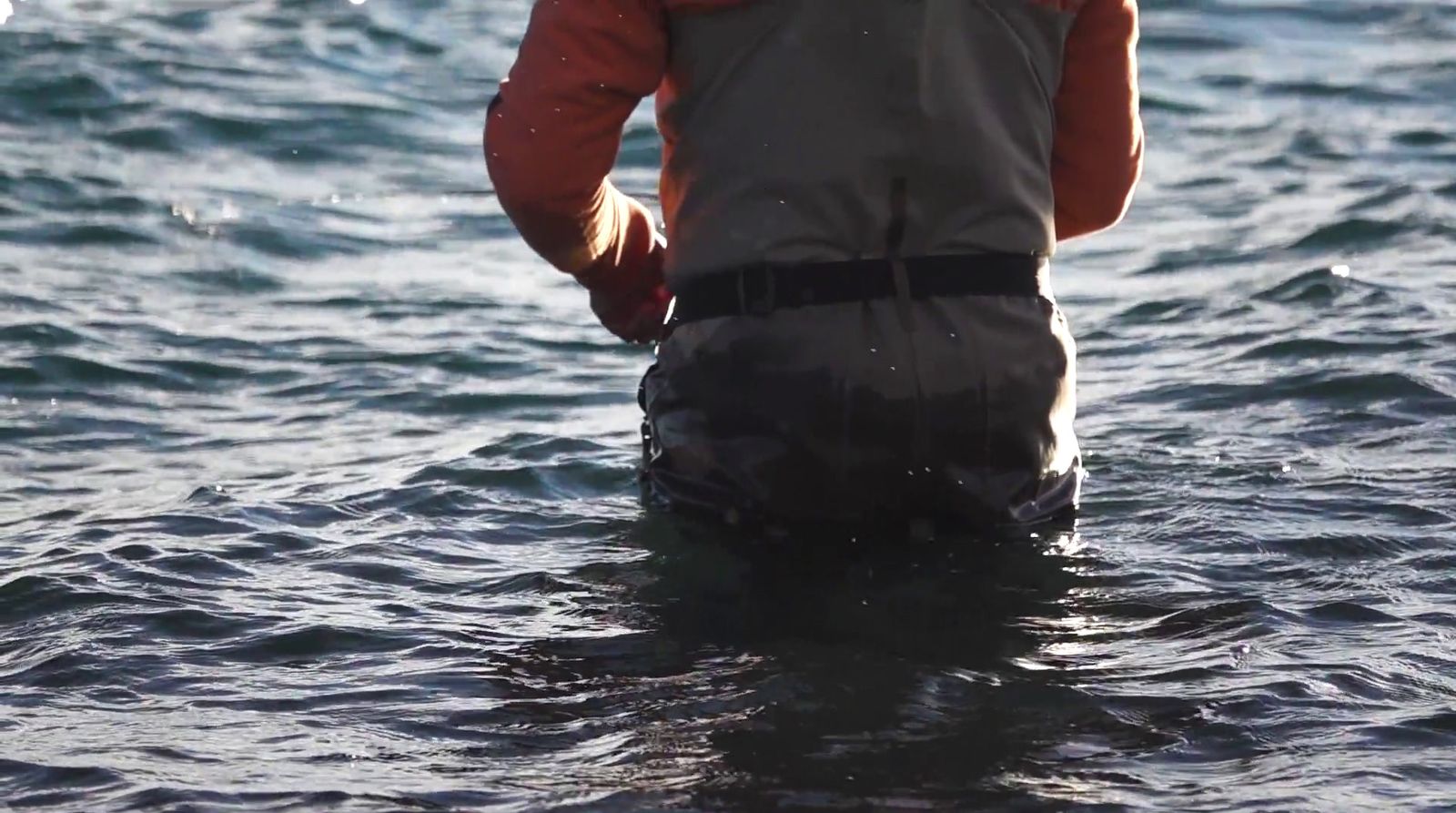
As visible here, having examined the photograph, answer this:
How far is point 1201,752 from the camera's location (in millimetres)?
3523

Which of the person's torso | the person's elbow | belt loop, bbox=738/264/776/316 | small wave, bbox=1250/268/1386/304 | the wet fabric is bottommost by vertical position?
small wave, bbox=1250/268/1386/304

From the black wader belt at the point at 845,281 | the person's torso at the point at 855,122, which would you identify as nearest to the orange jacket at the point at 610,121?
the person's torso at the point at 855,122

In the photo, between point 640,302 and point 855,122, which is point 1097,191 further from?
point 640,302

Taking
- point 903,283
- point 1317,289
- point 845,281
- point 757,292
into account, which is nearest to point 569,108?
point 757,292

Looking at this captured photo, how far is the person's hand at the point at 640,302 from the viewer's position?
15.8ft

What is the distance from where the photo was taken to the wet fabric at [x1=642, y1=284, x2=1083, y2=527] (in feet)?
13.7

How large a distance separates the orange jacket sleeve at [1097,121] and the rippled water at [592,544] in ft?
2.54

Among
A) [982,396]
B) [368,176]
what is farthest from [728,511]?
[368,176]

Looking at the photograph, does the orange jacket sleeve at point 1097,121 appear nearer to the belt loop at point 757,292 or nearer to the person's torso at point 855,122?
the person's torso at point 855,122

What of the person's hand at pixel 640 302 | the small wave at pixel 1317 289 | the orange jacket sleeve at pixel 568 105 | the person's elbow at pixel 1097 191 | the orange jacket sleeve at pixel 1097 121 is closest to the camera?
the orange jacket sleeve at pixel 568 105

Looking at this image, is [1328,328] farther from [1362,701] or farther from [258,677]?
[258,677]

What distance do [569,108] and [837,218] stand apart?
1.88ft

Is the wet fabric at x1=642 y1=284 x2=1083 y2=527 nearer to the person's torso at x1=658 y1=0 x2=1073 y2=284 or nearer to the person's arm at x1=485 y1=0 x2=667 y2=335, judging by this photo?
the person's torso at x1=658 y1=0 x2=1073 y2=284

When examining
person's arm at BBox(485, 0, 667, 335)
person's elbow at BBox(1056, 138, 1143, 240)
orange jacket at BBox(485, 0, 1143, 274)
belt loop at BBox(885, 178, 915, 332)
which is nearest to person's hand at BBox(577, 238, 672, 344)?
orange jacket at BBox(485, 0, 1143, 274)
